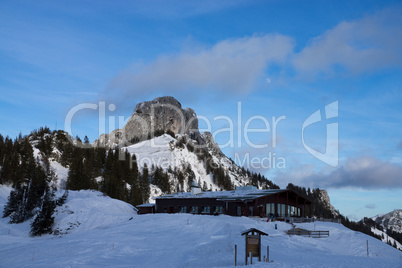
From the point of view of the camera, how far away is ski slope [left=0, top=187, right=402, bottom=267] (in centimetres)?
2372

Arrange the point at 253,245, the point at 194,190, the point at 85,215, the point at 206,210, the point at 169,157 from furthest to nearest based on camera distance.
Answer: the point at 169,157
the point at 194,190
the point at 206,210
the point at 85,215
the point at 253,245

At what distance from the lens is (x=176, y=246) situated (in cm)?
2978

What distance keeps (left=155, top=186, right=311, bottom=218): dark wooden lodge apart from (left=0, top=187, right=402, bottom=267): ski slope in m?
8.73

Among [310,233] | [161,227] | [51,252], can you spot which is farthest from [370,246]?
[51,252]

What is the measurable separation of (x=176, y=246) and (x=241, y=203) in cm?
2239

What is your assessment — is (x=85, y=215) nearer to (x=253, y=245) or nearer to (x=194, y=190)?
(x=194, y=190)

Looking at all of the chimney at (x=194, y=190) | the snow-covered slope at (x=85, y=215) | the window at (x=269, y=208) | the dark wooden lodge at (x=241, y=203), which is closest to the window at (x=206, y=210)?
the dark wooden lodge at (x=241, y=203)

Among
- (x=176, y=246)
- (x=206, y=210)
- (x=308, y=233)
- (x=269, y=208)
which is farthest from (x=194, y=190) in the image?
(x=176, y=246)

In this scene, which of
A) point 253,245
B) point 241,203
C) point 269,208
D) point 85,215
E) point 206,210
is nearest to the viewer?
point 253,245

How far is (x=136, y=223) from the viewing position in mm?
44031

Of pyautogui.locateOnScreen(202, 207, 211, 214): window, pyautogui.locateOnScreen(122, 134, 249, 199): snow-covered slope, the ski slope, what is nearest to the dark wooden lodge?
pyautogui.locateOnScreen(202, 207, 211, 214): window

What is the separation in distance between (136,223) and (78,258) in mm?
19655

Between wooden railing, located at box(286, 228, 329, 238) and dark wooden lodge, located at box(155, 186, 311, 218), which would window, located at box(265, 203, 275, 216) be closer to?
dark wooden lodge, located at box(155, 186, 311, 218)

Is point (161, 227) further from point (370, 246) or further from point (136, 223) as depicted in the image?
point (370, 246)
